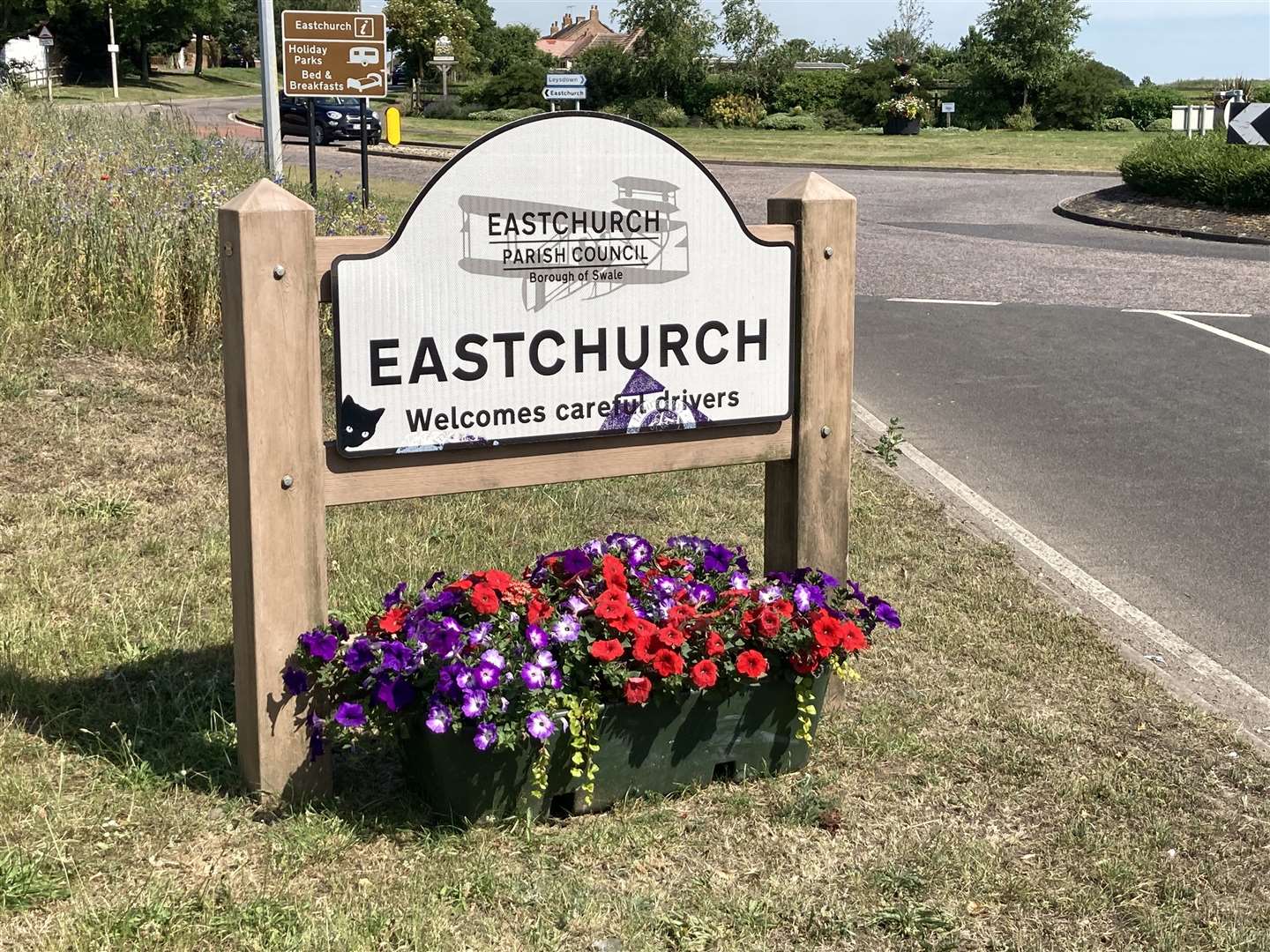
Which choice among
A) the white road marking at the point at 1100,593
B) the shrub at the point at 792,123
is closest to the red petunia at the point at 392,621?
the white road marking at the point at 1100,593

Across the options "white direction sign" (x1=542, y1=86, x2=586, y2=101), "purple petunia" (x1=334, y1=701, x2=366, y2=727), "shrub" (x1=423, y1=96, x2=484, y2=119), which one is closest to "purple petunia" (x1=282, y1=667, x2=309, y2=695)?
"purple petunia" (x1=334, y1=701, x2=366, y2=727)

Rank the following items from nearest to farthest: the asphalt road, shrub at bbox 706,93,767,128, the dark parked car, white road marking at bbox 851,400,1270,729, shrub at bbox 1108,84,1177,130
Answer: white road marking at bbox 851,400,1270,729
the asphalt road
the dark parked car
shrub at bbox 1108,84,1177,130
shrub at bbox 706,93,767,128

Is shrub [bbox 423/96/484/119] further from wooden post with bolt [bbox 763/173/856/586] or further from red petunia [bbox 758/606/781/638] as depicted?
red petunia [bbox 758/606/781/638]

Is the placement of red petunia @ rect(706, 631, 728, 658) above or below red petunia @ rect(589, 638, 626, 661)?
below

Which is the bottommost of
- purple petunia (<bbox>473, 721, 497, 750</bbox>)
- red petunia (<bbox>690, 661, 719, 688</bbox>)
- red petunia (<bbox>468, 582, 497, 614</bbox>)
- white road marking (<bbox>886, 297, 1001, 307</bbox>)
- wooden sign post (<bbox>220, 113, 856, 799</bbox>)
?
purple petunia (<bbox>473, 721, 497, 750</bbox>)

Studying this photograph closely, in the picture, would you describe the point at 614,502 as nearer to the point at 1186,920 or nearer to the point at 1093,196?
the point at 1186,920

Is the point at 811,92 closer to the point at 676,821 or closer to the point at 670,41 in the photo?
the point at 670,41

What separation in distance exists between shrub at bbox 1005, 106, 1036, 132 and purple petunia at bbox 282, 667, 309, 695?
45.6 m

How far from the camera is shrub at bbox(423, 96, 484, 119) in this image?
52.6 metres

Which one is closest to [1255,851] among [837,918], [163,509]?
[837,918]

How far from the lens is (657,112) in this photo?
48594 mm

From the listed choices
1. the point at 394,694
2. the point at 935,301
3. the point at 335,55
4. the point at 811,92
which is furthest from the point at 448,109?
the point at 394,694

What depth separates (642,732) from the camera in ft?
11.3

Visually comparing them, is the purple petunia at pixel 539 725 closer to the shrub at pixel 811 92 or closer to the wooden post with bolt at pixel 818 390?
the wooden post with bolt at pixel 818 390
